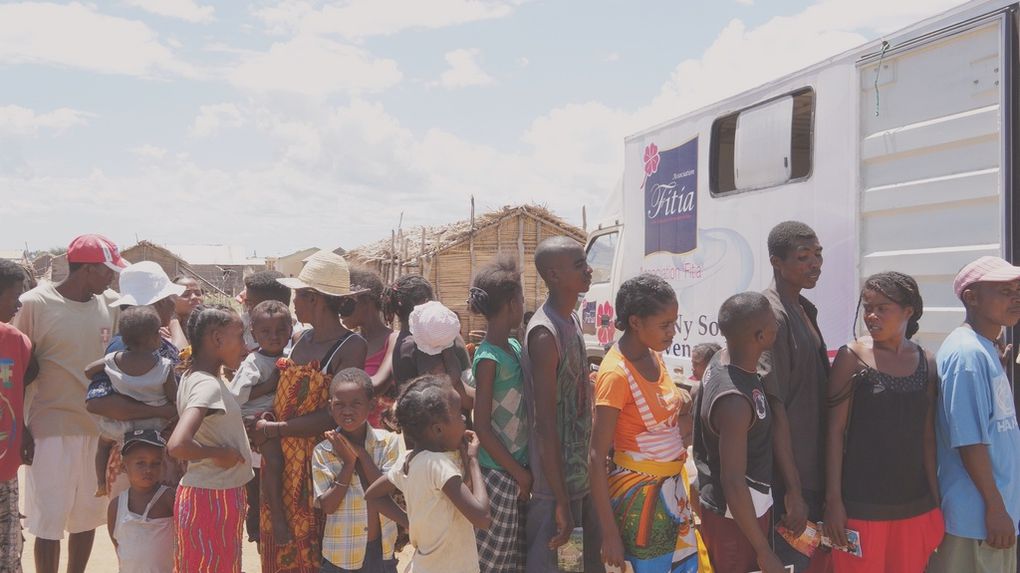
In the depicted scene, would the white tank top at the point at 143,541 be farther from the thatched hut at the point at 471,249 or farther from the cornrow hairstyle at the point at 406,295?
the thatched hut at the point at 471,249

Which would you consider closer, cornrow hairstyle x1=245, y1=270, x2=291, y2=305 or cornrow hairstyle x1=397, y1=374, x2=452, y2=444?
cornrow hairstyle x1=397, y1=374, x2=452, y2=444

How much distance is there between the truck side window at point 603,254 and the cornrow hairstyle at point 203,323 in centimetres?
507

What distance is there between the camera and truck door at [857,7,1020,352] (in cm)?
380

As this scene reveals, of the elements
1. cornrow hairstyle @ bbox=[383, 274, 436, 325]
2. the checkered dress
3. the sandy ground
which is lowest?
the sandy ground

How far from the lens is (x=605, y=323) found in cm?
824

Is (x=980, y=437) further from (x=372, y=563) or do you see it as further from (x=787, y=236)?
(x=372, y=563)

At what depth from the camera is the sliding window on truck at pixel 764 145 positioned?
16.6 feet

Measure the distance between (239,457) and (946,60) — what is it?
4108 millimetres

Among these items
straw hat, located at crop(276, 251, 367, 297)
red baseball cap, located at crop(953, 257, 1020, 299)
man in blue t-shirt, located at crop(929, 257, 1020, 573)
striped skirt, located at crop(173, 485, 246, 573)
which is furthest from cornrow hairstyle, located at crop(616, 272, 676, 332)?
striped skirt, located at crop(173, 485, 246, 573)

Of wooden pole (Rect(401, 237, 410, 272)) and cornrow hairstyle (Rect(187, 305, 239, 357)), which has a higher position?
wooden pole (Rect(401, 237, 410, 272))

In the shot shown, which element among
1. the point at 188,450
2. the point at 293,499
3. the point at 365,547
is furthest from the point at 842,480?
the point at 188,450

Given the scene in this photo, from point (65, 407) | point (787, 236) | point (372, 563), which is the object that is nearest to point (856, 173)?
point (787, 236)

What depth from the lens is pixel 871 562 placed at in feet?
9.61

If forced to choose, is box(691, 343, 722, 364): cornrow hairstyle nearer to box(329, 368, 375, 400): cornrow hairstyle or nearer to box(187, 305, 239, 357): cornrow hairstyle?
box(329, 368, 375, 400): cornrow hairstyle
